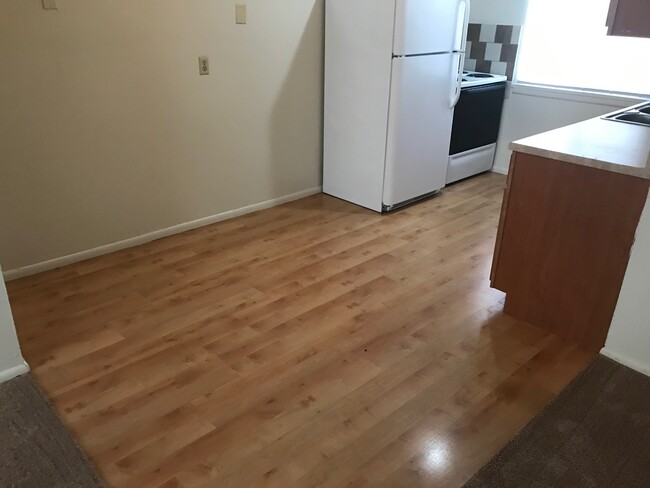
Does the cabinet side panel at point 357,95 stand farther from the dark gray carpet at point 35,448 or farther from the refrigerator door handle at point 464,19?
the dark gray carpet at point 35,448

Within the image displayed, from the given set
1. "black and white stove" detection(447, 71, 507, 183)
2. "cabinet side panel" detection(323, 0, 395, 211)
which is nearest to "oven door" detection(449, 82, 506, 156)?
"black and white stove" detection(447, 71, 507, 183)

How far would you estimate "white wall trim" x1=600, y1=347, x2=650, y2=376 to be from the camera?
7.30 ft

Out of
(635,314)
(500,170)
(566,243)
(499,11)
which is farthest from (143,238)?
(499,11)

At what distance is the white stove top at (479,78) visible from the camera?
4184mm

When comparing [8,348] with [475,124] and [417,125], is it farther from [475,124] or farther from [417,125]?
[475,124]

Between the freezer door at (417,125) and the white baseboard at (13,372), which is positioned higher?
the freezer door at (417,125)

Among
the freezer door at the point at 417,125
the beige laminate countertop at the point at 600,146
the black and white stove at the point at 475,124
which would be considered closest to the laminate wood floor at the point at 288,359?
the freezer door at the point at 417,125

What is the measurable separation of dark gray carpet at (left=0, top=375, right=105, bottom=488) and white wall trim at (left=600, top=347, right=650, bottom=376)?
79.5 inches

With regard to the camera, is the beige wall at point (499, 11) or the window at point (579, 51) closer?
the window at point (579, 51)

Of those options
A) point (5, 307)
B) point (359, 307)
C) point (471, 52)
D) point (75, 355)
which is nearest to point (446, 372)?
point (359, 307)

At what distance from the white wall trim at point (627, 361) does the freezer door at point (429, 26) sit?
6.89 ft

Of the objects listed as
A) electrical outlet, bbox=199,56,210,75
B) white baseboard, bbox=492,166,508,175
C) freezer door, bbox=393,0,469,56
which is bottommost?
white baseboard, bbox=492,166,508,175

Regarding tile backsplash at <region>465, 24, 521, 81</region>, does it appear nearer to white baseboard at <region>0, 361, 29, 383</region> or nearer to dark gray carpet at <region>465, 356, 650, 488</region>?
dark gray carpet at <region>465, 356, 650, 488</region>

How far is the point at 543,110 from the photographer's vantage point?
172 inches
